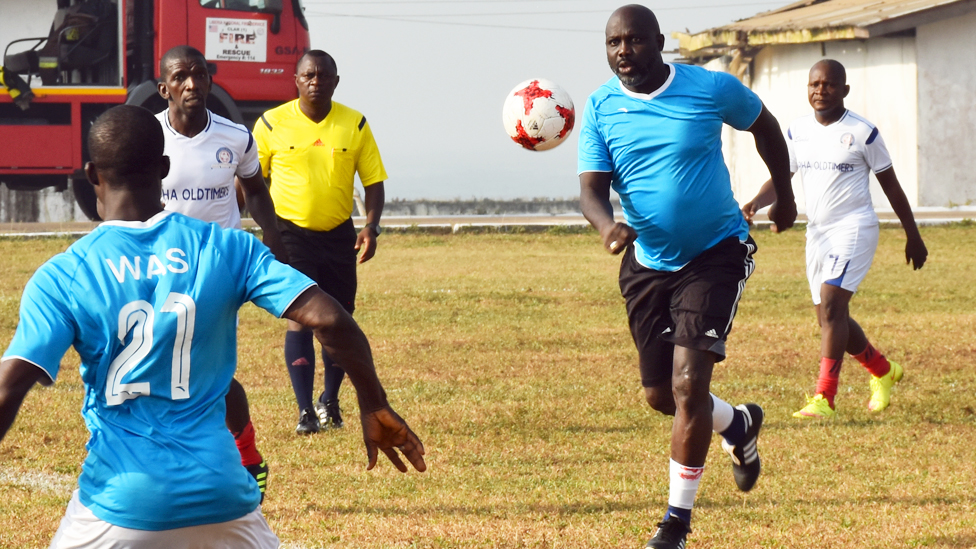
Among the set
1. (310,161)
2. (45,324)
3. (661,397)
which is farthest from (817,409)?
(45,324)

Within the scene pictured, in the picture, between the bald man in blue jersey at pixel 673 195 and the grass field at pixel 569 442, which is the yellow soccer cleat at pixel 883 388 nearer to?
the grass field at pixel 569 442

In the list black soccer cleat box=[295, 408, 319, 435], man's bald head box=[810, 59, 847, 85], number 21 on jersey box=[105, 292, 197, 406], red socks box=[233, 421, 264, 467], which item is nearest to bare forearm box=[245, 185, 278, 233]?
red socks box=[233, 421, 264, 467]

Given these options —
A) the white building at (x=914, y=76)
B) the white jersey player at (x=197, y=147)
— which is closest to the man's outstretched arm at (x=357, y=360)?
the white jersey player at (x=197, y=147)

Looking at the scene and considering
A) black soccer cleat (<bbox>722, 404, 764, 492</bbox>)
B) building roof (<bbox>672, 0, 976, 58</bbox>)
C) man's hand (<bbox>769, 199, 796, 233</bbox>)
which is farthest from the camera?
building roof (<bbox>672, 0, 976, 58</bbox>)

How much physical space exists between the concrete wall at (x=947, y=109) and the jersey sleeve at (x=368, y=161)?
21.3 m

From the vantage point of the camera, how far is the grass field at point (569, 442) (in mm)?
5027

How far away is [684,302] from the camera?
5.00 meters

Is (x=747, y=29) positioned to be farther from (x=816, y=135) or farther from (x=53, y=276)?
(x=53, y=276)

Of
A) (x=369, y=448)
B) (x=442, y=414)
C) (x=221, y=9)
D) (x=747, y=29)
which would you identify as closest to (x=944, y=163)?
(x=747, y=29)

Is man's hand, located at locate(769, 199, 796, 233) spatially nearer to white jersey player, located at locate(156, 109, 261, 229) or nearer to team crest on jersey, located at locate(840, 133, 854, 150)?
team crest on jersey, located at locate(840, 133, 854, 150)

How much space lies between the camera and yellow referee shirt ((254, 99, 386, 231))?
7285 millimetres

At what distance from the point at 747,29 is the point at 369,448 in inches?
1070

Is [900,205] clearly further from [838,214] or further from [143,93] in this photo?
[143,93]

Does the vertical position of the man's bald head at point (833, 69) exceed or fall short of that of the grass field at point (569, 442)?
it exceeds it
